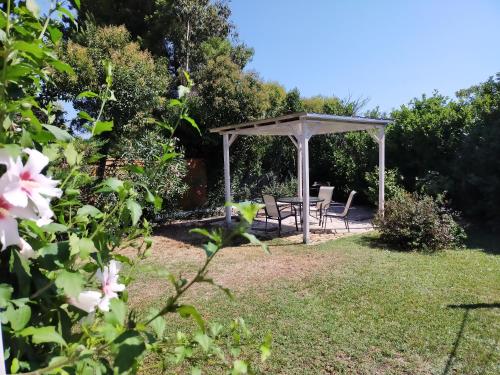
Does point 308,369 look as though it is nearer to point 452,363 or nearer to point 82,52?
→ point 452,363

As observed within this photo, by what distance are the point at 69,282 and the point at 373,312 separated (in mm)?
4248

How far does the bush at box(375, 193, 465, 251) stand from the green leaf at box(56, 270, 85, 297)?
7.60 meters

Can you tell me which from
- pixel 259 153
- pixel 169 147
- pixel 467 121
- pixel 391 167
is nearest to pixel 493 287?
pixel 169 147

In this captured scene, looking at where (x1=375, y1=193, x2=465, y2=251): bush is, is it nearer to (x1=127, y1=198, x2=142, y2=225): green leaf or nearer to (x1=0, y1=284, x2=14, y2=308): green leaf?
(x1=127, y1=198, x2=142, y2=225): green leaf

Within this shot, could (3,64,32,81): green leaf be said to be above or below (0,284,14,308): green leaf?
above

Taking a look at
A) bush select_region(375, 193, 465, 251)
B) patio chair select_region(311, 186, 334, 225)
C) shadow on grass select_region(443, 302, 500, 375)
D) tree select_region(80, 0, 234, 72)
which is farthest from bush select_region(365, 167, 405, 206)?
tree select_region(80, 0, 234, 72)

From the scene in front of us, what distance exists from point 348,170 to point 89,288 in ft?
44.2

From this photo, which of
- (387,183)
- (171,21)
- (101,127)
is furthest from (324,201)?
(171,21)

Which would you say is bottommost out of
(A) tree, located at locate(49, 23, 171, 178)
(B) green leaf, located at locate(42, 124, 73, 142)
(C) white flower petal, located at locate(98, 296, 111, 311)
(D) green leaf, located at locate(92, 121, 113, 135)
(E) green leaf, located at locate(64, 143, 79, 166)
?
(C) white flower petal, located at locate(98, 296, 111, 311)

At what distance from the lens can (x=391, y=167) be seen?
12531 mm

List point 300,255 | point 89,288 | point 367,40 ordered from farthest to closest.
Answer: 1. point 367,40
2. point 300,255
3. point 89,288

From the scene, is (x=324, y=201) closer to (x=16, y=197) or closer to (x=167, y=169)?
(x=167, y=169)

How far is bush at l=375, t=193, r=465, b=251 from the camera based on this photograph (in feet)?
24.6

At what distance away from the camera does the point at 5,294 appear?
2.40 ft
